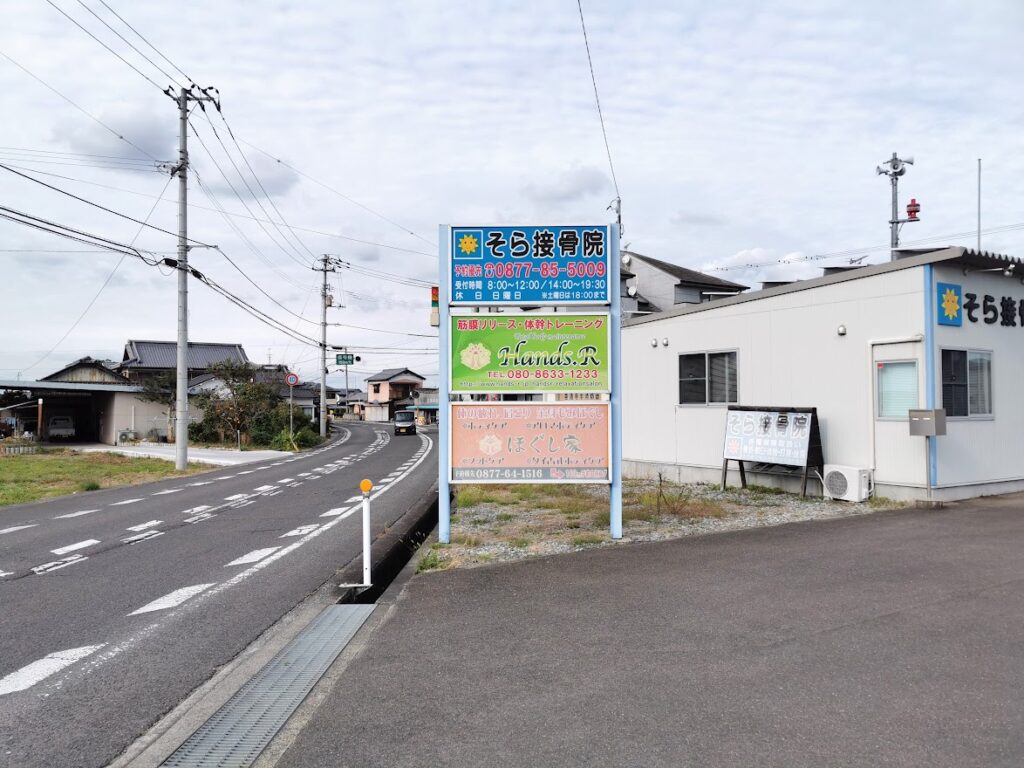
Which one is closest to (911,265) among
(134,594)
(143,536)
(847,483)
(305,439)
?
(847,483)

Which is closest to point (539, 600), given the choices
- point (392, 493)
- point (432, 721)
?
point (432, 721)

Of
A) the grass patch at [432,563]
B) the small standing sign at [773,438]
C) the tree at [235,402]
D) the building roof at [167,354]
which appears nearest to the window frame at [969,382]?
the small standing sign at [773,438]

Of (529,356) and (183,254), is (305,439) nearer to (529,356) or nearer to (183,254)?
(183,254)

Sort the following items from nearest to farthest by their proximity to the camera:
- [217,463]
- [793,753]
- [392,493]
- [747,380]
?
[793,753], [747,380], [392,493], [217,463]

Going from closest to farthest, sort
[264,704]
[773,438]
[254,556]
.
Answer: [264,704]
[254,556]
[773,438]

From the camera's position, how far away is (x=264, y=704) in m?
3.69

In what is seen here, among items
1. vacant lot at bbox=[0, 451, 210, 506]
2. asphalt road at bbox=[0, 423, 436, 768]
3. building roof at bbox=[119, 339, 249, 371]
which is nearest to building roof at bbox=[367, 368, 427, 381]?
A: building roof at bbox=[119, 339, 249, 371]

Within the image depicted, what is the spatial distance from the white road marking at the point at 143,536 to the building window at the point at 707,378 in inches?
344

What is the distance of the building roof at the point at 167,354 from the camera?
45.0 meters

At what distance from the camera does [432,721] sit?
339 cm

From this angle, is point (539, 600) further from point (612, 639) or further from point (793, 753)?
point (793, 753)

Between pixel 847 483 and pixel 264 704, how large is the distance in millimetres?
8534

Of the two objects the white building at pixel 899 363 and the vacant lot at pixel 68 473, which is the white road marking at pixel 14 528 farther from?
the white building at pixel 899 363

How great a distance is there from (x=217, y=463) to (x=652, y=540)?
59.4 feet
